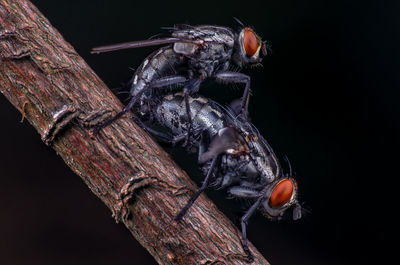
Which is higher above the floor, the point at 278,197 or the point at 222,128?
the point at 222,128

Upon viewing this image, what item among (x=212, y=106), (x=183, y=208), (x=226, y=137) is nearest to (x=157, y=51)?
(x=212, y=106)

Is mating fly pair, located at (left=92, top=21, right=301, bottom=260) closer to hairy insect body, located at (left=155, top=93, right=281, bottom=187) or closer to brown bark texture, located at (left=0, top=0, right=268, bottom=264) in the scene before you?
hairy insect body, located at (left=155, top=93, right=281, bottom=187)

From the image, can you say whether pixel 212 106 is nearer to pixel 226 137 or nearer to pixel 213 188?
pixel 226 137

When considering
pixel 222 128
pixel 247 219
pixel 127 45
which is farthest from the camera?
pixel 222 128

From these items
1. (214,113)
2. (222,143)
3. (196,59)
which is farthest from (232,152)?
(196,59)

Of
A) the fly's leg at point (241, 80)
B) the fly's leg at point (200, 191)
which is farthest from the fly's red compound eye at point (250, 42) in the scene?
the fly's leg at point (200, 191)

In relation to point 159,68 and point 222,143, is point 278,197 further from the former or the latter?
point 159,68
